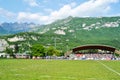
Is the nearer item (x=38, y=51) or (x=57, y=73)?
(x=57, y=73)

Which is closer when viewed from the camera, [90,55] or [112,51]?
[90,55]

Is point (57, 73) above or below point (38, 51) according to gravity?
above

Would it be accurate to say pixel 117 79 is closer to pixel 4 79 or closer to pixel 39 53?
pixel 4 79

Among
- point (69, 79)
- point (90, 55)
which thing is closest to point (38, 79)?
point (69, 79)

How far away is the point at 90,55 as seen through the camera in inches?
6880

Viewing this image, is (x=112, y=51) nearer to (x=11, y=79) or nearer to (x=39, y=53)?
(x=39, y=53)

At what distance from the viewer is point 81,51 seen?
197125 mm

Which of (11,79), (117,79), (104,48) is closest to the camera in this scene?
(11,79)

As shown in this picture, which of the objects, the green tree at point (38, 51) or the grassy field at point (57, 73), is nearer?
the grassy field at point (57, 73)

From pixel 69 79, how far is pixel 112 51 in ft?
533

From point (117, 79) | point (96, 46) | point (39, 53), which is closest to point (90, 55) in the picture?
point (96, 46)

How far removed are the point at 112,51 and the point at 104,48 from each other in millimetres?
5287

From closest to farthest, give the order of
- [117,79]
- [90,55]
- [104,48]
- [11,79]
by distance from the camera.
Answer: [11,79]
[117,79]
[90,55]
[104,48]

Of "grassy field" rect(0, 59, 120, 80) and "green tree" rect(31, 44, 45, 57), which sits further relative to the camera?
"green tree" rect(31, 44, 45, 57)
